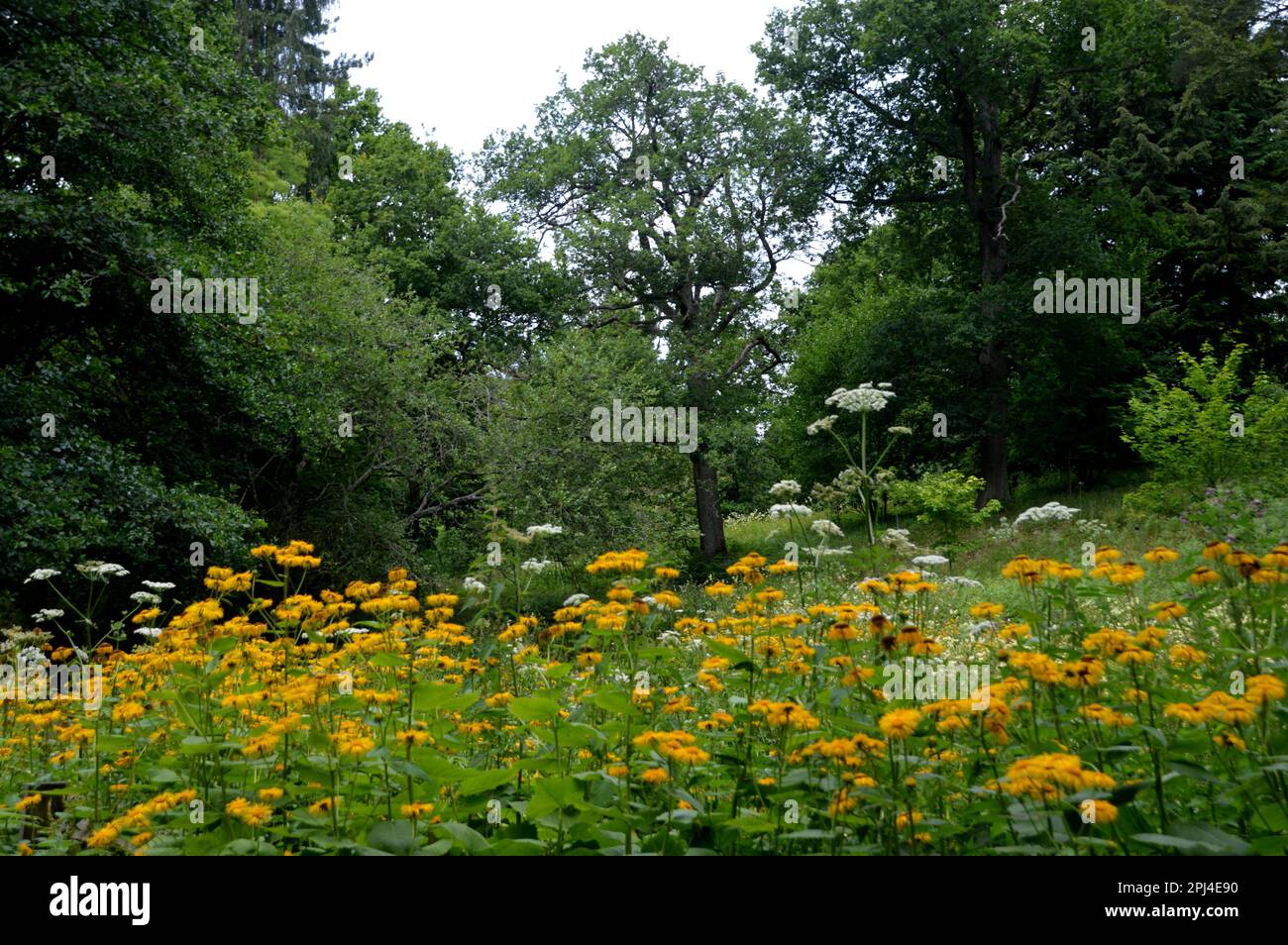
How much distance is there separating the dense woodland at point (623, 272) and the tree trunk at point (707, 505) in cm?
7

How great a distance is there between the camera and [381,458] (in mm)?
17109

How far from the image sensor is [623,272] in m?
21.5

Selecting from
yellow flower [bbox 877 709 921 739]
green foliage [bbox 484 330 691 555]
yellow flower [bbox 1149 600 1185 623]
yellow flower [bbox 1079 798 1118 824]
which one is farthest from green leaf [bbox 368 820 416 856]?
green foliage [bbox 484 330 691 555]

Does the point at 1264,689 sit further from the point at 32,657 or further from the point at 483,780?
the point at 32,657

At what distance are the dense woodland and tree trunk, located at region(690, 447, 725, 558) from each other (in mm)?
70

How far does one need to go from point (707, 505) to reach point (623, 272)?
5633 mm

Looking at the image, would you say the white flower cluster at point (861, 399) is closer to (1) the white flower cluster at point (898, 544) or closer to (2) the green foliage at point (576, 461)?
(1) the white flower cluster at point (898, 544)

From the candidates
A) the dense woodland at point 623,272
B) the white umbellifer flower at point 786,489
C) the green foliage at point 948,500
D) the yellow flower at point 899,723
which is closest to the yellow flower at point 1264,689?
the yellow flower at point 899,723

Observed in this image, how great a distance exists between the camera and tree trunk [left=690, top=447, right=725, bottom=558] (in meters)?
20.7

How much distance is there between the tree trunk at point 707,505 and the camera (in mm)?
20656

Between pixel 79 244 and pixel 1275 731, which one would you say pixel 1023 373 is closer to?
pixel 79 244

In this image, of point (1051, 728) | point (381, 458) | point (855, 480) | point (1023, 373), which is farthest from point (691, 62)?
point (1051, 728)
